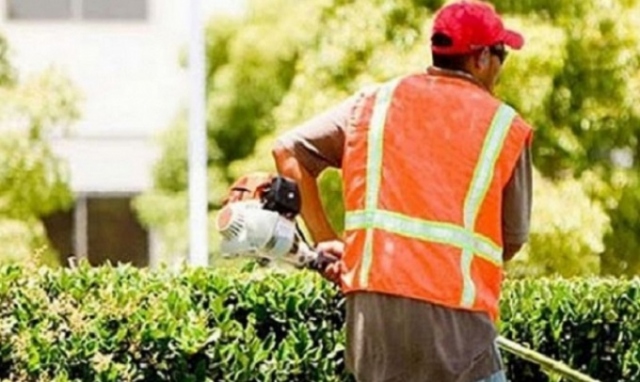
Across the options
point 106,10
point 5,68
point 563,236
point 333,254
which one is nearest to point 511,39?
point 333,254

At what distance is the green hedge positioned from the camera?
4695 mm

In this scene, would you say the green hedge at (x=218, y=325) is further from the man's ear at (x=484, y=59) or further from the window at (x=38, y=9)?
the window at (x=38, y=9)

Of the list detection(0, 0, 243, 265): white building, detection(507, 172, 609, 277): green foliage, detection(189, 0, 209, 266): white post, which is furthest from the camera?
detection(0, 0, 243, 265): white building

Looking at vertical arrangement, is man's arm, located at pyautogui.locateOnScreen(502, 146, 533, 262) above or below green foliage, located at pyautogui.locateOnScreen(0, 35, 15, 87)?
above

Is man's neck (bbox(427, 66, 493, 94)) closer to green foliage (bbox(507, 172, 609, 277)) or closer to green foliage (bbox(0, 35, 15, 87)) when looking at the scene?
green foliage (bbox(507, 172, 609, 277))

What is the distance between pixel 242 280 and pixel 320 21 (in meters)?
5.55

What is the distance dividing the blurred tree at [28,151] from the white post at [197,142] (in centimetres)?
136

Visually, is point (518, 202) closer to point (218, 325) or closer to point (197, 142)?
point (218, 325)

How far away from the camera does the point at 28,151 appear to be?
447 inches

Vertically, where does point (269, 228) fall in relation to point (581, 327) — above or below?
above

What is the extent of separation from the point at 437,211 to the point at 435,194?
0.12ft

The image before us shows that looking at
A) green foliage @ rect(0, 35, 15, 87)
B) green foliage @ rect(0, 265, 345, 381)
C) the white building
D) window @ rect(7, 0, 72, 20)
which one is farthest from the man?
window @ rect(7, 0, 72, 20)

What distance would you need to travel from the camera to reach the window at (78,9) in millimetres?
14828

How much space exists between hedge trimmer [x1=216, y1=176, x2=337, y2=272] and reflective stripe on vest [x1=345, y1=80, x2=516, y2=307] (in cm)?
21
